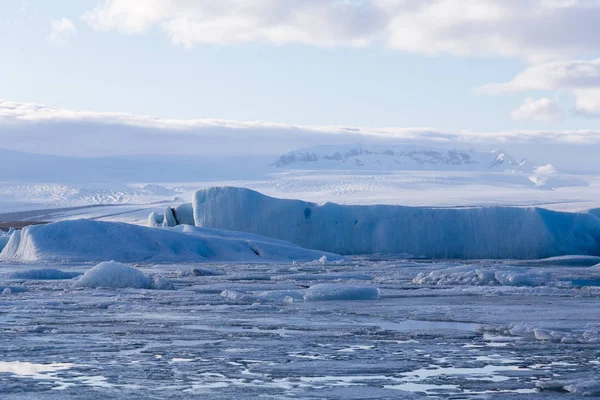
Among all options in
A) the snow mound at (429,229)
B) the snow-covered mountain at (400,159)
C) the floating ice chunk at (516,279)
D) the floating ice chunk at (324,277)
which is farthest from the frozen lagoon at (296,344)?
the snow-covered mountain at (400,159)

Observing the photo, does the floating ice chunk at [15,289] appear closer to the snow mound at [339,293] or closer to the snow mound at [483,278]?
the snow mound at [339,293]

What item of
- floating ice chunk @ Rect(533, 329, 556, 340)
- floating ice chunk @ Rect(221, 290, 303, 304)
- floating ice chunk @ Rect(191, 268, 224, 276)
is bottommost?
floating ice chunk @ Rect(191, 268, 224, 276)

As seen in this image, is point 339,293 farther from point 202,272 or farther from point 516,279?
point 202,272

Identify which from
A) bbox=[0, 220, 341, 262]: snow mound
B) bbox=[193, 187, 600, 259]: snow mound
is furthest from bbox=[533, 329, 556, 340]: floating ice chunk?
bbox=[193, 187, 600, 259]: snow mound

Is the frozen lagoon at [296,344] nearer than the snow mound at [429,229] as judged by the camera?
Yes

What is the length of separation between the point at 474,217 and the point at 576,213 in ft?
7.88

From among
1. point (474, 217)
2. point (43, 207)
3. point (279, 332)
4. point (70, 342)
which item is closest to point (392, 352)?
point (279, 332)

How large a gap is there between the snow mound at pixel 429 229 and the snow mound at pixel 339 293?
35.0 ft

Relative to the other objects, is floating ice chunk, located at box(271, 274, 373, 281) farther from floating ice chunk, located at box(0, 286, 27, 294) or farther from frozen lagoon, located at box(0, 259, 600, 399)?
floating ice chunk, located at box(0, 286, 27, 294)

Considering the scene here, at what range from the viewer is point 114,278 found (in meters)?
10.8

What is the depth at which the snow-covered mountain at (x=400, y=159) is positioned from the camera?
99688mm

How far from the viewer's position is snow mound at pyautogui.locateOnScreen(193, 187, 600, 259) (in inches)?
786

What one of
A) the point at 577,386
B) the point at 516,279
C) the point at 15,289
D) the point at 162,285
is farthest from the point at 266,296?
the point at 577,386

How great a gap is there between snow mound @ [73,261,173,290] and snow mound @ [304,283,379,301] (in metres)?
2.26
